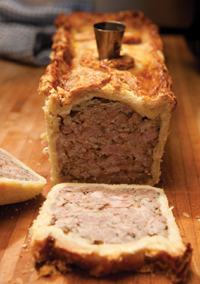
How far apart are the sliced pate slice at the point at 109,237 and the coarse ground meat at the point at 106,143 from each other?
70cm

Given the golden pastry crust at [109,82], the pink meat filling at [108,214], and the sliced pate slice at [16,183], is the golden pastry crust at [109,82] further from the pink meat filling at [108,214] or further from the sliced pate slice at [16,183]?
the pink meat filling at [108,214]

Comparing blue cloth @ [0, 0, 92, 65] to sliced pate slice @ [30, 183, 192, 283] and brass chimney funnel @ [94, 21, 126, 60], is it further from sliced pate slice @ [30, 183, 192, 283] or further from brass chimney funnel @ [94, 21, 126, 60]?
sliced pate slice @ [30, 183, 192, 283]

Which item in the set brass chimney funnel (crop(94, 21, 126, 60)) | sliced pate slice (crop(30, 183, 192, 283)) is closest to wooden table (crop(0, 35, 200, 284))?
sliced pate slice (crop(30, 183, 192, 283))

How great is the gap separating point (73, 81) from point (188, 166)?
6.73ft

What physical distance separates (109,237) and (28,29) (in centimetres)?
626

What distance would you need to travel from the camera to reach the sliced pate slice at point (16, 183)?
12.5 feet

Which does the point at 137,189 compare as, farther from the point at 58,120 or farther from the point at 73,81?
the point at 73,81

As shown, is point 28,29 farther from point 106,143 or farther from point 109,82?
point 106,143

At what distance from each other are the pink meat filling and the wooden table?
1.18 ft

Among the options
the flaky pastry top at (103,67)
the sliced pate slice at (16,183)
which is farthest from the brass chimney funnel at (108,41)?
the sliced pate slice at (16,183)

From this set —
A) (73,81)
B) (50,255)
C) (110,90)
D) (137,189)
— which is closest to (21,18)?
(73,81)

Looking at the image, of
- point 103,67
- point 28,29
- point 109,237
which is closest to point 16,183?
point 109,237

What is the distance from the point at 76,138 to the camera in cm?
423

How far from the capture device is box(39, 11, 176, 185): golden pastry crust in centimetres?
399
